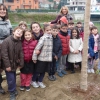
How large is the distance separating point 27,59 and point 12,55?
0.35 meters

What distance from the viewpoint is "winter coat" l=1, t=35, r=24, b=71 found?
3.52 meters

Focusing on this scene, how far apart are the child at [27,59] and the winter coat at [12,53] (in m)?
0.14

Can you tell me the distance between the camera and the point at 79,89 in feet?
13.6

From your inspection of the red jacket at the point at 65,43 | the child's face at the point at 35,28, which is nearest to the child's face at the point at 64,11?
the red jacket at the point at 65,43

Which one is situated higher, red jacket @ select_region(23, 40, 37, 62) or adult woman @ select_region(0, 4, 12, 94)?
adult woman @ select_region(0, 4, 12, 94)

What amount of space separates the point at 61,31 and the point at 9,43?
138 cm

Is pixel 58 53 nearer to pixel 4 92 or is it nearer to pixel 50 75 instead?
pixel 50 75

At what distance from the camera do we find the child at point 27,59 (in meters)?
3.80

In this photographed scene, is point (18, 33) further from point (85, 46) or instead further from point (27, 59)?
point (85, 46)

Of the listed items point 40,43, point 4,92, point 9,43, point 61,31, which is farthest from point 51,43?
point 4,92

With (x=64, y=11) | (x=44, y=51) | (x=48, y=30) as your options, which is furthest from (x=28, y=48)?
(x=64, y=11)

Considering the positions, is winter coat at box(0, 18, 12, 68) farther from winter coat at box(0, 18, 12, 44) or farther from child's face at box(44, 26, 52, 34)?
child's face at box(44, 26, 52, 34)

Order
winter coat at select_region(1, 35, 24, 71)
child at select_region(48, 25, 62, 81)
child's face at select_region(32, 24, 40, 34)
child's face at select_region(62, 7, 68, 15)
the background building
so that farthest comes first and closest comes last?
the background building → child's face at select_region(62, 7, 68, 15) → child at select_region(48, 25, 62, 81) → child's face at select_region(32, 24, 40, 34) → winter coat at select_region(1, 35, 24, 71)

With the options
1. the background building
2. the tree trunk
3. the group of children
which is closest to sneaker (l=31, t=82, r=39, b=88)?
the group of children
